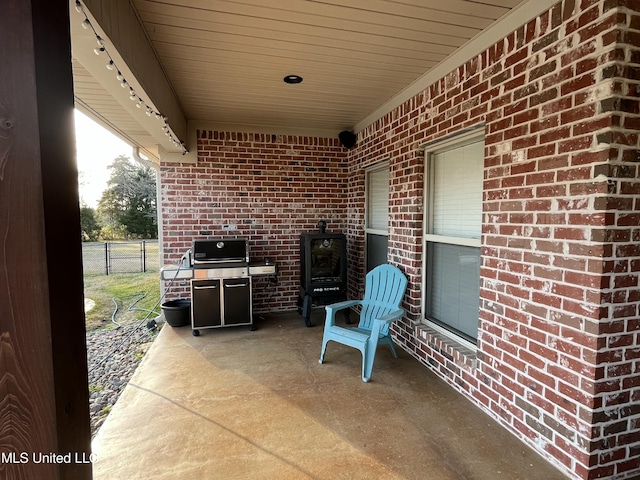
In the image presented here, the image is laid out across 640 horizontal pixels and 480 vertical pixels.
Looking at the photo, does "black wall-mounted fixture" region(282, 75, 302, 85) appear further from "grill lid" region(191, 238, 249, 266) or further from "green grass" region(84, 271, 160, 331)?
"green grass" region(84, 271, 160, 331)

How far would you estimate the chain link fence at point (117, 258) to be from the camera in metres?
8.82

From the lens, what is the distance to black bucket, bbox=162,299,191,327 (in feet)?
13.7

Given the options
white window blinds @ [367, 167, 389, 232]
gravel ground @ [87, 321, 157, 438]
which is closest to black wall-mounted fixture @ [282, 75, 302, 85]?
white window blinds @ [367, 167, 389, 232]

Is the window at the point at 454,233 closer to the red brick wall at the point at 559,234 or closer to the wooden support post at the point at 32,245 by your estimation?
the red brick wall at the point at 559,234

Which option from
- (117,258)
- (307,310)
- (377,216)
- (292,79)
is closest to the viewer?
(292,79)

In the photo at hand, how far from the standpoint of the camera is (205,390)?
272 cm

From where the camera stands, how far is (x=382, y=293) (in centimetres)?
355

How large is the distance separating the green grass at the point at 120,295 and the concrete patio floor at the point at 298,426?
233 cm

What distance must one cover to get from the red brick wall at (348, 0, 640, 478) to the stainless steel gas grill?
268 cm

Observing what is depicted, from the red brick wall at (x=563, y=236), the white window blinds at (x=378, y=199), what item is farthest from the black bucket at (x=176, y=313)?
the red brick wall at (x=563, y=236)

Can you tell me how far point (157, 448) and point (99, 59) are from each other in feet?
7.63

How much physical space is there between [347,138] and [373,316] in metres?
2.60

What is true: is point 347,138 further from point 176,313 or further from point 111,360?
point 111,360

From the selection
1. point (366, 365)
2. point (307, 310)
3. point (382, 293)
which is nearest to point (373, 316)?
point (382, 293)
